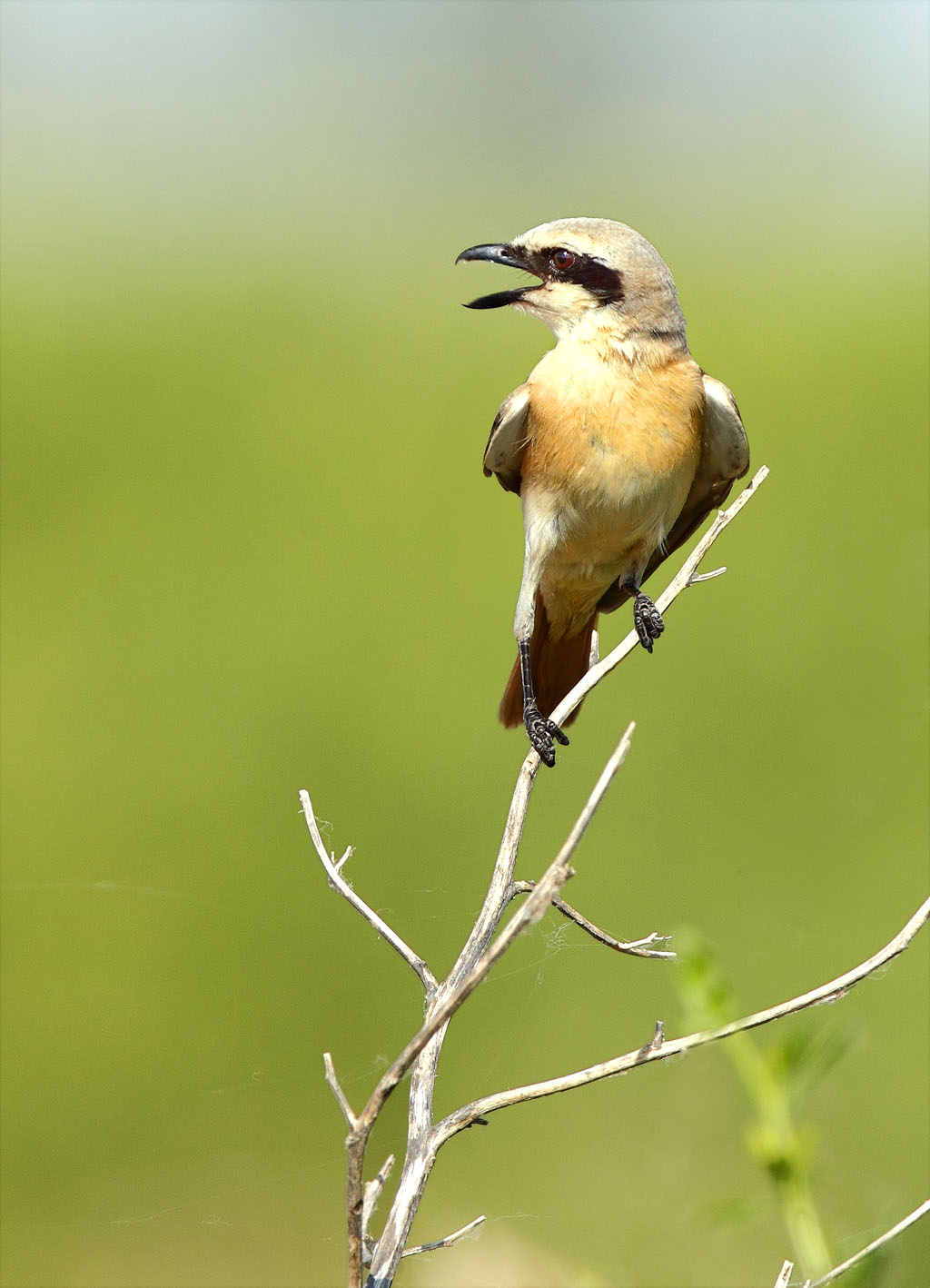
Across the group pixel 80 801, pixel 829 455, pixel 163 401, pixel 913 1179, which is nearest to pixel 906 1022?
pixel 913 1179

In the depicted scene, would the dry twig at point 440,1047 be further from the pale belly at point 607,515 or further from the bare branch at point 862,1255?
the pale belly at point 607,515

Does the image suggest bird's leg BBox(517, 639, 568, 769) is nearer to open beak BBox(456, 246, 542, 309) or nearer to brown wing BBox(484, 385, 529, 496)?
brown wing BBox(484, 385, 529, 496)

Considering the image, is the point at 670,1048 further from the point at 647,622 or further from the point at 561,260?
the point at 561,260

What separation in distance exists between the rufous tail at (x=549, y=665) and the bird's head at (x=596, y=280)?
75 cm

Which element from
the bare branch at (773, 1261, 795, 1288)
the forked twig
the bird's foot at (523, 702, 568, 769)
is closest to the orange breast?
the bird's foot at (523, 702, 568, 769)

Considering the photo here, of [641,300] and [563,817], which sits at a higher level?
[641,300]

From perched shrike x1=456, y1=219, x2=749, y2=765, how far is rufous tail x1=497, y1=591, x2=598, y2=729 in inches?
7.7

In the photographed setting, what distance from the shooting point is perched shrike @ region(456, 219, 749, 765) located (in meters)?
3.03

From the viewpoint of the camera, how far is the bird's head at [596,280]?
3.04 m

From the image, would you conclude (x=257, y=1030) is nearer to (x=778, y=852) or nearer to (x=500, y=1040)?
(x=500, y=1040)

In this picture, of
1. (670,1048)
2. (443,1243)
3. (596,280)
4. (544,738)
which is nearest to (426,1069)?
(443,1243)

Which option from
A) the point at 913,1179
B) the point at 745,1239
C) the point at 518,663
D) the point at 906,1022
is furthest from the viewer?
the point at 906,1022

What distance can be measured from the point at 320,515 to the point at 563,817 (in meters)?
3.03

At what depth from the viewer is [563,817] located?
5.43m
